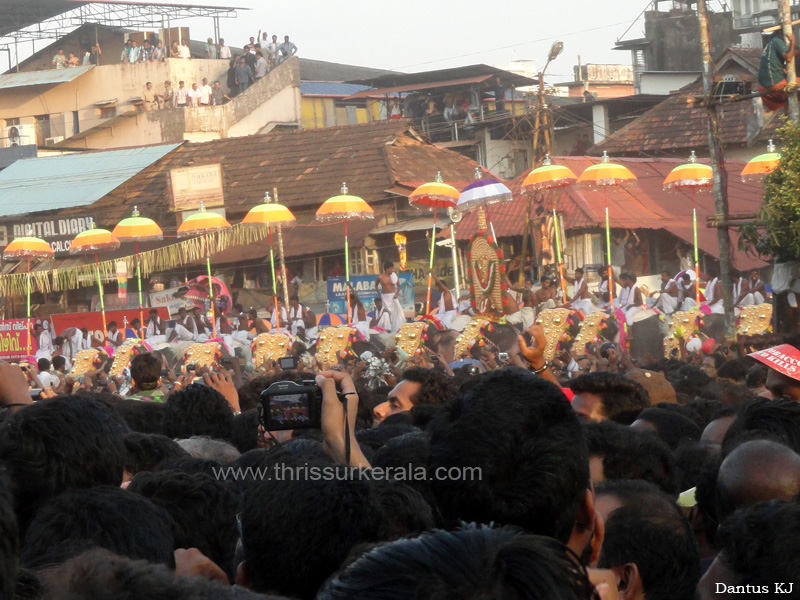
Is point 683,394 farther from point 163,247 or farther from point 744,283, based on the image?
point 163,247

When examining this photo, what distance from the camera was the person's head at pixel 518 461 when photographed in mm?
2107

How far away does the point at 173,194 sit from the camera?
25.4 m

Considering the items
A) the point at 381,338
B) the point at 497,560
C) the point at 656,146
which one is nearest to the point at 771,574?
the point at 497,560

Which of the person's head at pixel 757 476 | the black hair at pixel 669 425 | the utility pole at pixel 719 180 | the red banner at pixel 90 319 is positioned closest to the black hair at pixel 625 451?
the person's head at pixel 757 476

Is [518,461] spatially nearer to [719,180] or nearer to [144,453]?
[144,453]

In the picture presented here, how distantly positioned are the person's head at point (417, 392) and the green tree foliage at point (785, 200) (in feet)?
17.9

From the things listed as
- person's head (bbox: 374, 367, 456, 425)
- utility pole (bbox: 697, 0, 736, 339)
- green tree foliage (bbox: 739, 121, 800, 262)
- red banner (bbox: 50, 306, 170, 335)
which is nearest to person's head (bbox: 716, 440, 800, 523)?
person's head (bbox: 374, 367, 456, 425)

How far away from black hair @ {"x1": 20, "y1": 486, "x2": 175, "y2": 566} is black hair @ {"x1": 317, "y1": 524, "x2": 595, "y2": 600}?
1.11m

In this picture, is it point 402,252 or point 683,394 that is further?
point 402,252

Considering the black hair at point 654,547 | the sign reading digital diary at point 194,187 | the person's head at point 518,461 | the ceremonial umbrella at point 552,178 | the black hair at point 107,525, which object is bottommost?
the black hair at point 654,547

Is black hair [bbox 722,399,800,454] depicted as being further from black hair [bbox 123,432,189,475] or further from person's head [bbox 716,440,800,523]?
black hair [bbox 123,432,189,475]

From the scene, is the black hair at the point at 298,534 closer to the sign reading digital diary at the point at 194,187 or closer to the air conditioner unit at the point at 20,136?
the sign reading digital diary at the point at 194,187

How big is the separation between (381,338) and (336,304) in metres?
4.05

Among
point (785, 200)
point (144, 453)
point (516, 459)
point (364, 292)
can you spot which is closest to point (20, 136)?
point (364, 292)
